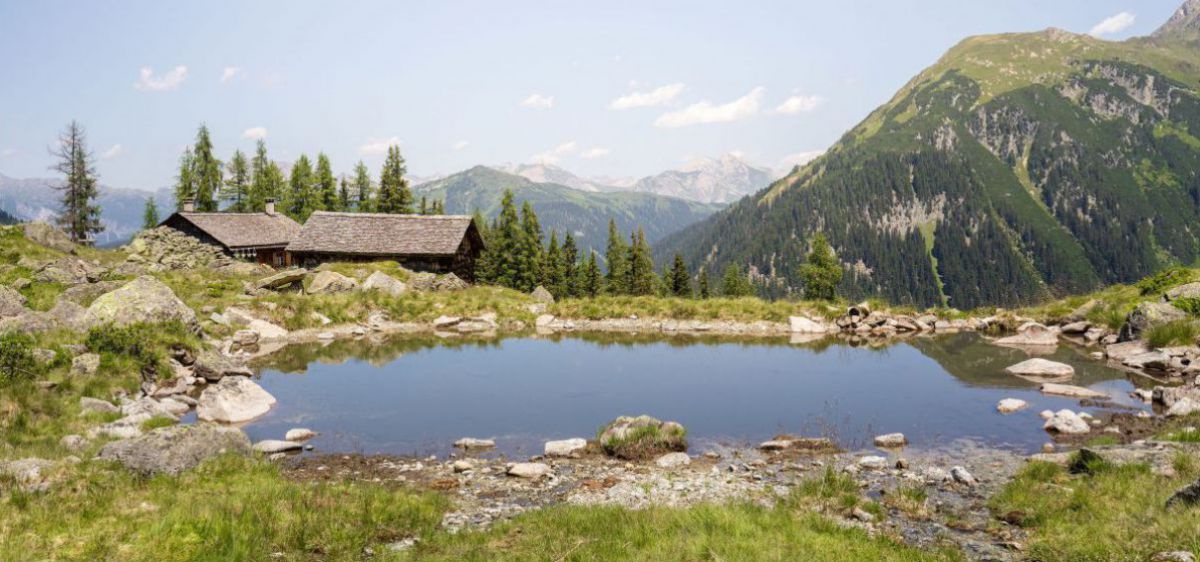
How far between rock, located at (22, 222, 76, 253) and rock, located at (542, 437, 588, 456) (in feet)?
151

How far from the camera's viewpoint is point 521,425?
1916 cm

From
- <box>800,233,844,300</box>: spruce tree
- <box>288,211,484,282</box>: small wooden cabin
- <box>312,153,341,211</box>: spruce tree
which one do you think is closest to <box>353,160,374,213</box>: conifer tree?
<box>312,153,341,211</box>: spruce tree

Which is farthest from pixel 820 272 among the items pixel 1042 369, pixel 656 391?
pixel 656 391

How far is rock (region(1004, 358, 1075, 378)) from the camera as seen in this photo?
2416 centimetres

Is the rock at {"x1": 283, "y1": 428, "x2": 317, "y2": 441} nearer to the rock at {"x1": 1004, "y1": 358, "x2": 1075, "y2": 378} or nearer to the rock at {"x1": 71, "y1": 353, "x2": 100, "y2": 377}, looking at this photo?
the rock at {"x1": 71, "y1": 353, "x2": 100, "y2": 377}

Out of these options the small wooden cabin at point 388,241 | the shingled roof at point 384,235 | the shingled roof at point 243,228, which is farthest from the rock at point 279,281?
the shingled roof at point 243,228

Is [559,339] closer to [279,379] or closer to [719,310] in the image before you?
[719,310]

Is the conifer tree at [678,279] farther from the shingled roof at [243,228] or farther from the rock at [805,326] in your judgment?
the rock at [805,326]

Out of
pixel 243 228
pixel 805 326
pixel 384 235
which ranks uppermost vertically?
pixel 243 228

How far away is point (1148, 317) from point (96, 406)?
39.1 meters

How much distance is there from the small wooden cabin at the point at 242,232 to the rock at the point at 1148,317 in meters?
66.1

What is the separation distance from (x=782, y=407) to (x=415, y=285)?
114 ft

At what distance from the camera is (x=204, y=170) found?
9394cm

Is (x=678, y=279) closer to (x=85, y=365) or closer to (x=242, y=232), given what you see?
(x=242, y=232)
